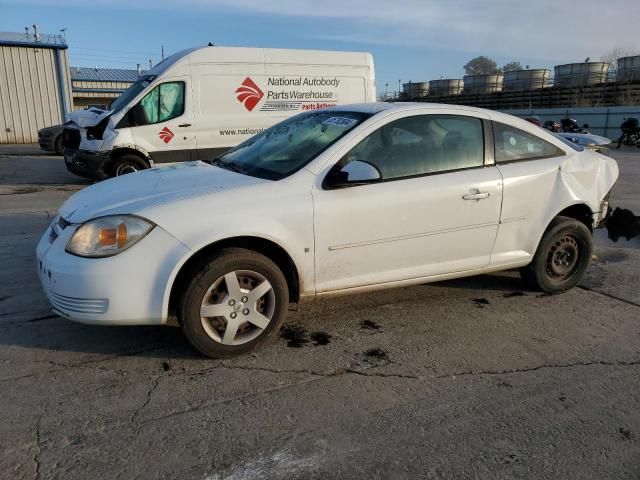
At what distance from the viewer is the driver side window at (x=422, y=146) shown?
3.74 m

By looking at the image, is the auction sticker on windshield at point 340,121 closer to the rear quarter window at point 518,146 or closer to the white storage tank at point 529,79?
the rear quarter window at point 518,146

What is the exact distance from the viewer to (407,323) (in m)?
3.95

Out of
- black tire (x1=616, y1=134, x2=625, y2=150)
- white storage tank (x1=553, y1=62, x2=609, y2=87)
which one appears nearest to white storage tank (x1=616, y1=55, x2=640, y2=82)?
white storage tank (x1=553, y1=62, x2=609, y2=87)

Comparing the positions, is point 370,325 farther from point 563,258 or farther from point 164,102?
point 164,102

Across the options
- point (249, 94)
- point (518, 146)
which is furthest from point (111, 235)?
point (249, 94)

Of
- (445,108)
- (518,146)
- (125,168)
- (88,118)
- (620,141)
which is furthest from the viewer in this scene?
(620,141)

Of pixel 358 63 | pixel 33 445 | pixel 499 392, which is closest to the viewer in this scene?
pixel 33 445

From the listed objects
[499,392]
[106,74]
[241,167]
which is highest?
[106,74]

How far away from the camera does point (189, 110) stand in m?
9.33

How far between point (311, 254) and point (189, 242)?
2.68ft

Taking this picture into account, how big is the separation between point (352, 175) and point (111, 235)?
1561 mm

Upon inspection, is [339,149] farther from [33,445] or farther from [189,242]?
[33,445]

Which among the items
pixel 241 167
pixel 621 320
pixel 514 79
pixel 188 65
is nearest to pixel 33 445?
pixel 241 167

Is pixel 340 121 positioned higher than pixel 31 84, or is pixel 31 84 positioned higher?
pixel 31 84
